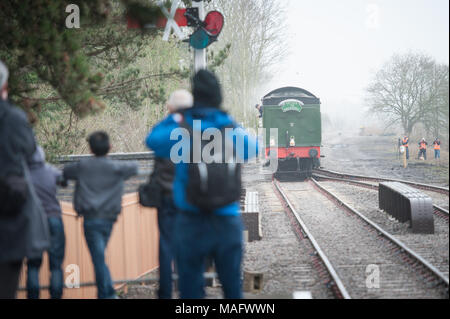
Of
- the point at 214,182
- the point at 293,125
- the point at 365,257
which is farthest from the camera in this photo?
the point at 293,125

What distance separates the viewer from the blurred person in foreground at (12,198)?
2766 millimetres

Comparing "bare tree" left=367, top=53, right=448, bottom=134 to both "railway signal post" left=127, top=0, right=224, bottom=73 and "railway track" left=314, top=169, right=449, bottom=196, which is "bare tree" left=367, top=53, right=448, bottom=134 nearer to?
"railway track" left=314, top=169, right=449, bottom=196

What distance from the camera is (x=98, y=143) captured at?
4.45m

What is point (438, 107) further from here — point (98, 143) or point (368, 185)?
point (98, 143)

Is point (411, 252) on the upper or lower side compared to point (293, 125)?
lower

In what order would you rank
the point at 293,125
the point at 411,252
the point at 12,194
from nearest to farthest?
the point at 12,194, the point at 411,252, the point at 293,125

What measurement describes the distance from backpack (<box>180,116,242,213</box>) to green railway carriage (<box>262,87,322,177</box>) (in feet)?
58.2

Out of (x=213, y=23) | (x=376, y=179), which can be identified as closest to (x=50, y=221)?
(x=213, y=23)

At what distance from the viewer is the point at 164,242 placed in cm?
442

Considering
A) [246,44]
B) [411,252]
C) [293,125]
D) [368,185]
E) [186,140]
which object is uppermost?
[246,44]

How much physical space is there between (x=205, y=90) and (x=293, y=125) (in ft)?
59.5

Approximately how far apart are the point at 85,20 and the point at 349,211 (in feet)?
29.3

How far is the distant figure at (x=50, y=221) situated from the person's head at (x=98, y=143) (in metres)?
0.38

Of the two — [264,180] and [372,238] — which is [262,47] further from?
[372,238]
